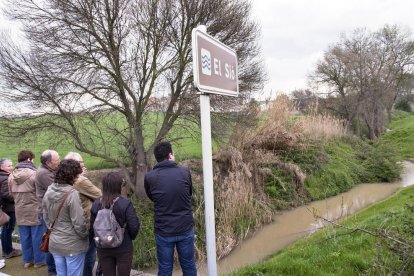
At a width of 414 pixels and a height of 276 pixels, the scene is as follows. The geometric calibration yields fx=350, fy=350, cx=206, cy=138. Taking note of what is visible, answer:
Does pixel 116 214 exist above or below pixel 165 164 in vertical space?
below

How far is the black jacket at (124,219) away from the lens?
358 centimetres

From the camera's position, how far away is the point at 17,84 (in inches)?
330

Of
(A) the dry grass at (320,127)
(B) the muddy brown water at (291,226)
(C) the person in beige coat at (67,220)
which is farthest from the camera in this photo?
(A) the dry grass at (320,127)

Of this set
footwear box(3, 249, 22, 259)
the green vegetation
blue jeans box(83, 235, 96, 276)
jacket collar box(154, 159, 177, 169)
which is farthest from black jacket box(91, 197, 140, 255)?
the green vegetation

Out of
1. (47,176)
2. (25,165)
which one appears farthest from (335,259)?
(25,165)

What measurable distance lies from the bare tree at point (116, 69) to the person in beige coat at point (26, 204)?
12.3ft

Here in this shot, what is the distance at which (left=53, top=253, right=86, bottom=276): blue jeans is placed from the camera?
3938 millimetres

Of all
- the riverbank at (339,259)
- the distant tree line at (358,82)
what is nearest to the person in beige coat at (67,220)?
the riverbank at (339,259)

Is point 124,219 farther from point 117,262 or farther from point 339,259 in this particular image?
point 339,259

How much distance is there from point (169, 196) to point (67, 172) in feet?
3.72

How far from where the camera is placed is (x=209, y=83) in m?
2.71

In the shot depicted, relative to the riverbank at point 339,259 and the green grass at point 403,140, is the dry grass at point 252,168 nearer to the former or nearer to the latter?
the riverbank at point 339,259

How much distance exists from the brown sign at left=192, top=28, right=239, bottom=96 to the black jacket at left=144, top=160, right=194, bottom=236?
120 centimetres

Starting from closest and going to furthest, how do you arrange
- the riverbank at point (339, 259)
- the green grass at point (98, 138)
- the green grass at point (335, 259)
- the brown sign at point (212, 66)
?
1. the brown sign at point (212, 66)
2. the riverbank at point (339, 259)
3. the green grass at point (335, 259)
4. the green grass at point (98, 138)
